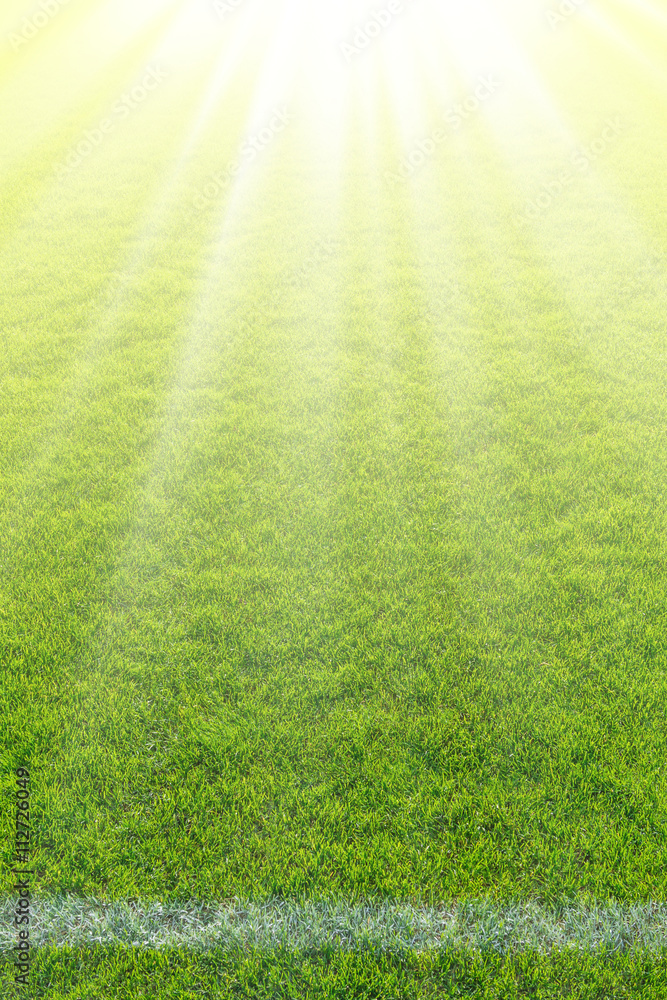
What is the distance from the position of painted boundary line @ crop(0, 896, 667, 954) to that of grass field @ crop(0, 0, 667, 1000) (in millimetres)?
11

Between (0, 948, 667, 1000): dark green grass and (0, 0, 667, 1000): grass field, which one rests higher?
(0, 0, 667, 1000): grass field

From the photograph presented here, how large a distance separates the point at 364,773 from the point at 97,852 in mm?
1093

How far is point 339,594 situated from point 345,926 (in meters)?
1.63

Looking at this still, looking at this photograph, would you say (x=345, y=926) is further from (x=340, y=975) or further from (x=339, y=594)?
(x=339, y=594)

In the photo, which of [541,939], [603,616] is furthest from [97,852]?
[603,616]

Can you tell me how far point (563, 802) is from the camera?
262 cm

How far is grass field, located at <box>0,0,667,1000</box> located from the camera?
2346 mm

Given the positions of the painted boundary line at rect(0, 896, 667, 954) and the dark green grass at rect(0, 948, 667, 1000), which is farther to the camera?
the painted boundary line at rect(0, 896, 667, 954)

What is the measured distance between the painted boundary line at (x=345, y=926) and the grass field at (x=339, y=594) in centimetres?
1

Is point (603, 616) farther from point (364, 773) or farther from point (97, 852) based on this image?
point (97, 852)

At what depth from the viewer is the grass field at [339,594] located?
2.35 meters

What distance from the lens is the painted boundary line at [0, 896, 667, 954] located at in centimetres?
227

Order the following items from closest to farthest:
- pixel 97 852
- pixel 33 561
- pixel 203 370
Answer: pixel 97 852 < pixel 33 561 < pixel 203 370

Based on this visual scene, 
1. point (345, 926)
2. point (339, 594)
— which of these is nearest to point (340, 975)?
point (345, 926)
